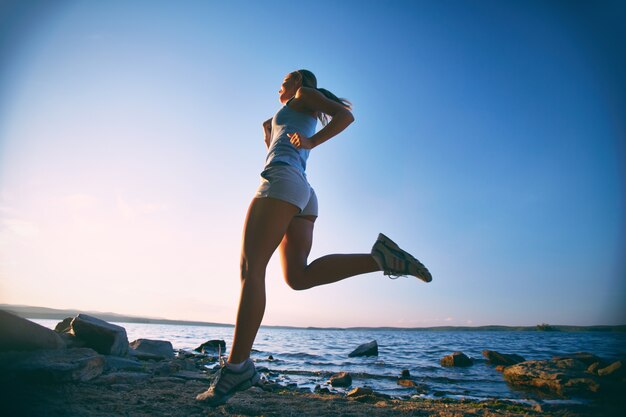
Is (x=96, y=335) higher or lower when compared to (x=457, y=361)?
higher

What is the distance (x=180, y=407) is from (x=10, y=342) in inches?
80.2

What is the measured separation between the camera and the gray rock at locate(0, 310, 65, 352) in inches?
123

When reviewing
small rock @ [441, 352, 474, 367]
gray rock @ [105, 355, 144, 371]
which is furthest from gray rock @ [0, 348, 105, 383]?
small rock @ [441, 352, 474, 367]

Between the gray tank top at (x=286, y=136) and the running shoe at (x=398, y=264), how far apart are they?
2.99ft

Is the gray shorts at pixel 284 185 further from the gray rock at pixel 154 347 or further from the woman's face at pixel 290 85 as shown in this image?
the gray rock at pixel 154 347

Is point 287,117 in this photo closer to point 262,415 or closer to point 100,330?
point 262,415

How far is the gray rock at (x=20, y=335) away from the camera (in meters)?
3.13

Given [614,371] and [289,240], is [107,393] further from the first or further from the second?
[614,371]

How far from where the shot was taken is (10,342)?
3.17 meters

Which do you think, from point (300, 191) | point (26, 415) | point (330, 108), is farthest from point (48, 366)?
point (330, 108)

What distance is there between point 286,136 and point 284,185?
48 cm

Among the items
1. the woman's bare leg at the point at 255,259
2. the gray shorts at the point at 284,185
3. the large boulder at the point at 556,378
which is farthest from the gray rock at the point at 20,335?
the large boulder at the point at 556,378

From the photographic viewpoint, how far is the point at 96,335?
5414 mm

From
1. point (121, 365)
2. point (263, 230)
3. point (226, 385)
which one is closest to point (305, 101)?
point (263, 230)
